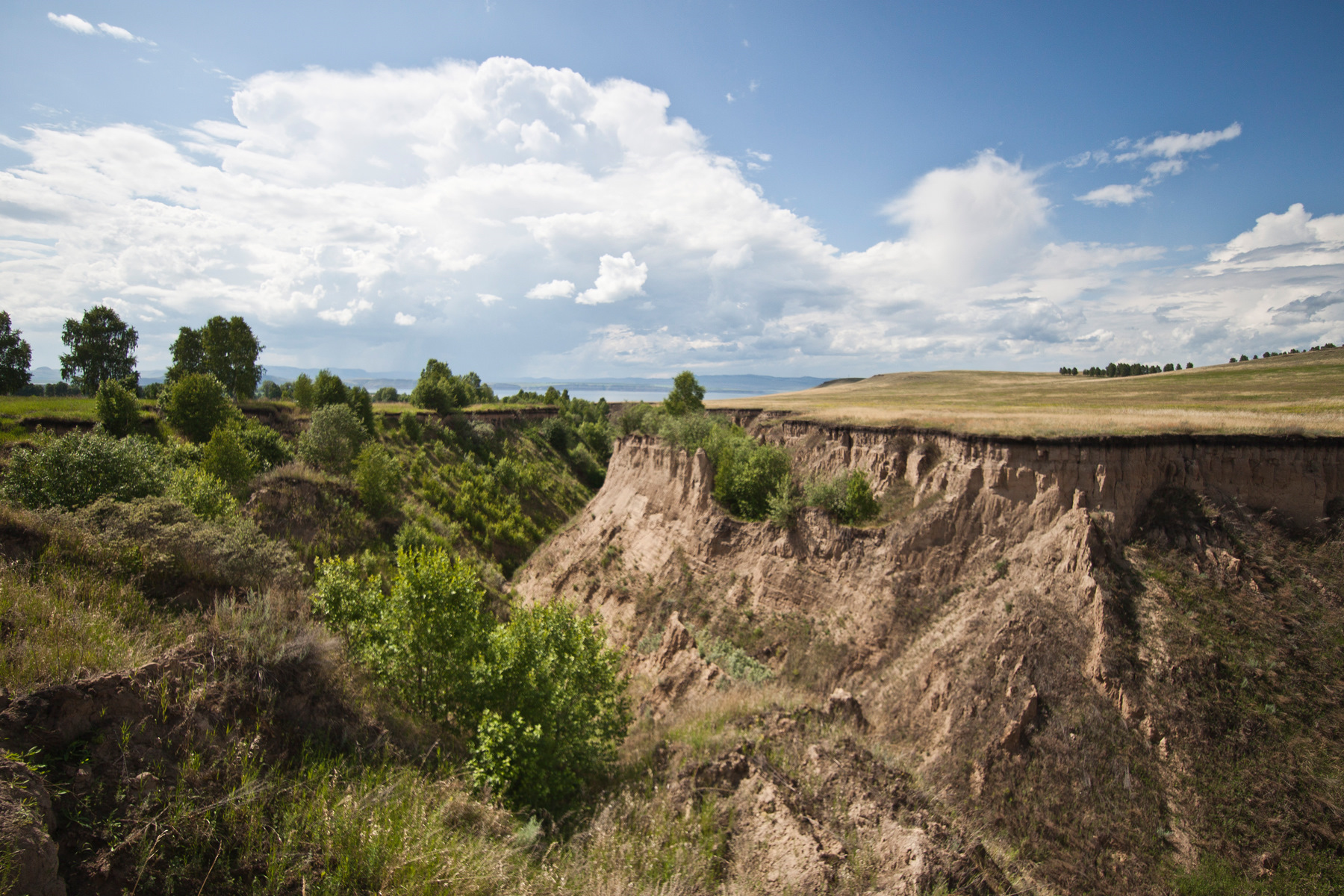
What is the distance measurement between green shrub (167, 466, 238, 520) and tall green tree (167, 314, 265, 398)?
36179 mm

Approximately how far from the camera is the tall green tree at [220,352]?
52.6 meters

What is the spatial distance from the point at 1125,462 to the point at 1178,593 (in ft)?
16.4

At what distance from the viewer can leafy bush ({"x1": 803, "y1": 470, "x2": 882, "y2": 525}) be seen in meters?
25.3

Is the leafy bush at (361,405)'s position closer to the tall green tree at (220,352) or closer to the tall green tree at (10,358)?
the tall green tree at (220,352)

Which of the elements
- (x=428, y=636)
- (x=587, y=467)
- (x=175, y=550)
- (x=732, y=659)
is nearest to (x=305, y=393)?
(x=587, y=467)

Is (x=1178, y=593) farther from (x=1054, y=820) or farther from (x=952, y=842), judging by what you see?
(x=952, y=842)

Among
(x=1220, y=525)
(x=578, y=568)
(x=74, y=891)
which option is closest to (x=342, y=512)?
(x=578, y=568)

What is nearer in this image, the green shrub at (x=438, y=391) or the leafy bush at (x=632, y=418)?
the leafy bush at (x=632, y=418)

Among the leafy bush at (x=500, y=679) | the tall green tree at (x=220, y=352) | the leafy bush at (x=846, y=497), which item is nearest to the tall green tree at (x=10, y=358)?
the tall green tree at (x=220, y=352)

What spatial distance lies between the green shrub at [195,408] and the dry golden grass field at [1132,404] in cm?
4455

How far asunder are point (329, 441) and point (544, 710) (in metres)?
38.0

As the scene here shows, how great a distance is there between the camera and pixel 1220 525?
1892 centimetres

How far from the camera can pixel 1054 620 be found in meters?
18.0

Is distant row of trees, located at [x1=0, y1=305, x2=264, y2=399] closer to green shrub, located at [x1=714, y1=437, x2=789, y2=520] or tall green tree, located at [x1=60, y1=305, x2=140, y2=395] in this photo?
tall green tree, located at [x1=60, y1=305, x2=140, y2=395]
